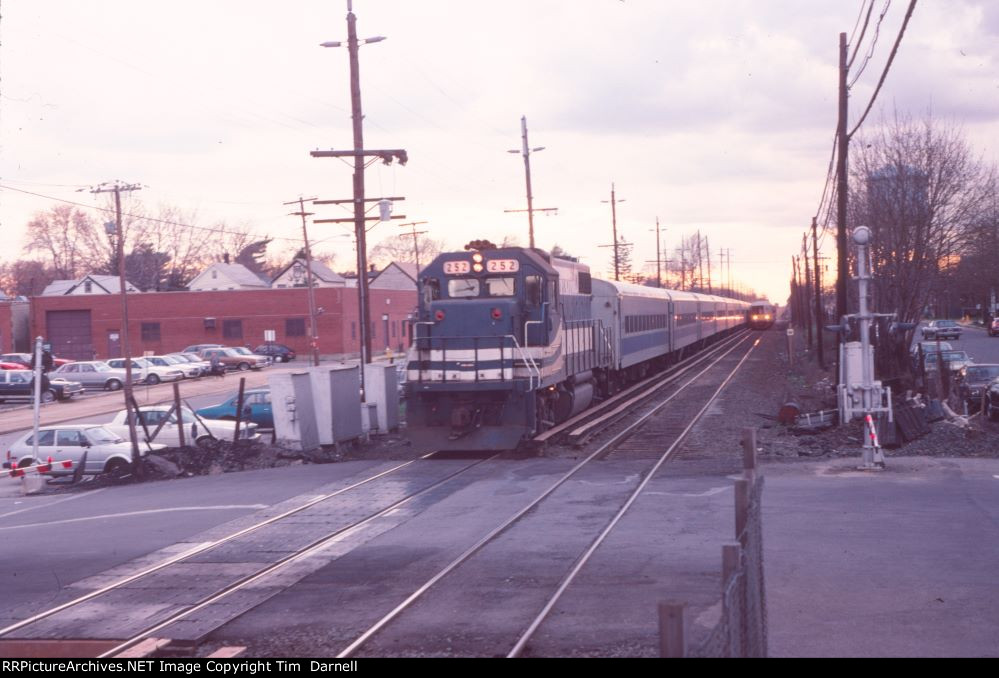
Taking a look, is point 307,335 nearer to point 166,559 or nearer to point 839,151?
point 839,151

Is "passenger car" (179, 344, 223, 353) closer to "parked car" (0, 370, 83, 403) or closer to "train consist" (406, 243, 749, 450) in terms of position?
"parked car" (0, 370, 83, 403)

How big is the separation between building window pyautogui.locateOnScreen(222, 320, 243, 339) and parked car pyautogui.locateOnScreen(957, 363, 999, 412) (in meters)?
59.5

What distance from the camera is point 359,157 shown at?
2527 cm

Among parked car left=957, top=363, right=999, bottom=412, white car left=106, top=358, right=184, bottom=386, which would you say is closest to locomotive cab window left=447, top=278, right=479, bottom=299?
parked car left=957, top=363, right=999, bottom=412

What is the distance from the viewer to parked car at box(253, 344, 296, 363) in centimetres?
7256

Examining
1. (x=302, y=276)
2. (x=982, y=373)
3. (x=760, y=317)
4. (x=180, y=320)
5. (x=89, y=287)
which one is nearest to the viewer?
(x=982, y=373)

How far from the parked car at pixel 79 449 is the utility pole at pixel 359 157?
18.6 feet

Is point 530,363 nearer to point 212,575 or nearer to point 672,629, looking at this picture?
point 212,575

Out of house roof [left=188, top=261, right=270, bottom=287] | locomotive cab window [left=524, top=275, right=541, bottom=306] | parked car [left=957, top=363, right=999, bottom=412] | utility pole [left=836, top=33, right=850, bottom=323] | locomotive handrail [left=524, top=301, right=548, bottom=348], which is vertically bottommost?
parked car [left=957, top=363, right=999, bottom=412]

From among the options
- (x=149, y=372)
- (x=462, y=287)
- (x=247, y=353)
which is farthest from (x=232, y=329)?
(x=462, y=287)

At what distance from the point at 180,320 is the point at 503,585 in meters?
72.9

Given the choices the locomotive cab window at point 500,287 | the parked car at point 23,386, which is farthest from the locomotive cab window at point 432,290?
the parked car at point 23,386

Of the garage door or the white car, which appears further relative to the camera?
the garage door

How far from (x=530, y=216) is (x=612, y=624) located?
3503 centimetres
